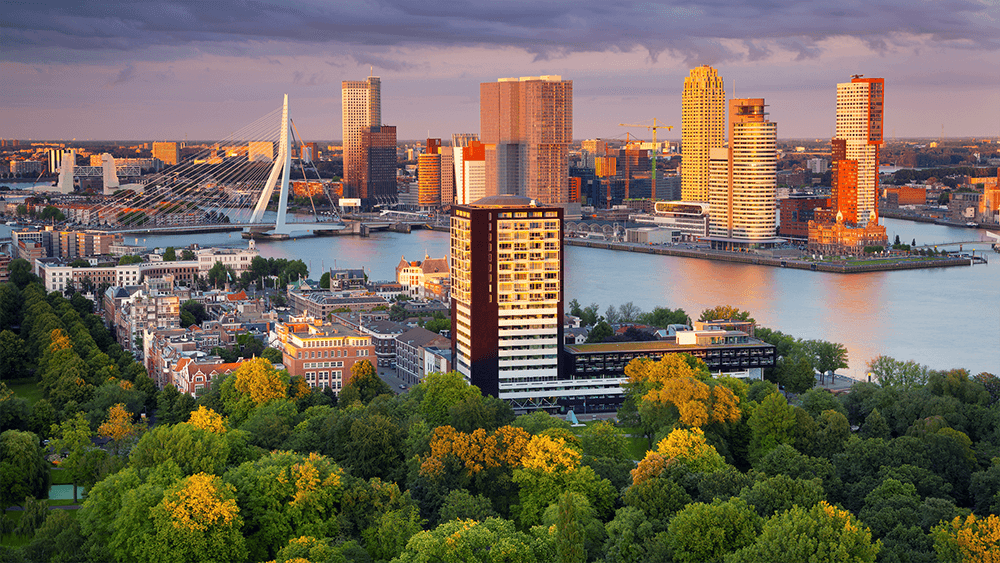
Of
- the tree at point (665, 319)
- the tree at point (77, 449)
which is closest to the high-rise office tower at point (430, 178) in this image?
the tree at point (665, 319)

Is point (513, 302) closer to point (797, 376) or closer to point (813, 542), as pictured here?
point (797, 376)

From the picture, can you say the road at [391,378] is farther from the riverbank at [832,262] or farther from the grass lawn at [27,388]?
the riverbank at [832,262]

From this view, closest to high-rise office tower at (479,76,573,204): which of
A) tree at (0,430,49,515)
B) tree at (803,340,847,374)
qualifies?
tree at (803,340,847,374)

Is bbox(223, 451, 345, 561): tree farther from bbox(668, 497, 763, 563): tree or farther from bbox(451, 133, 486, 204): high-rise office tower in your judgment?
bbox(451, 133, 486, 204): high-rise office tower

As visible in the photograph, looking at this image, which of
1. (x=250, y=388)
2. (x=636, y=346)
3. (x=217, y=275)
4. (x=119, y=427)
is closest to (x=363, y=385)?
(x=250, y=388)

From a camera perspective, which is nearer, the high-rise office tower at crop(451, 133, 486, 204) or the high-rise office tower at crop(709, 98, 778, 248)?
the high-rise office tower at crop(709, 98, 778, 248)

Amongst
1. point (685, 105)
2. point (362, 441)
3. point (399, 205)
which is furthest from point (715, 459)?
point (399, 205)

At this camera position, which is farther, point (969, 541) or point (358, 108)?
point (358, 108)
